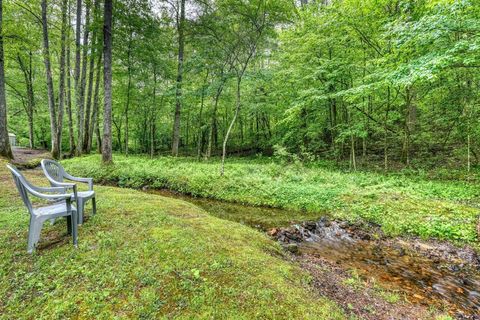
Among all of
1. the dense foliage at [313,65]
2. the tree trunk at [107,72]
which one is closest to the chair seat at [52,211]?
the dense foliage at [313,65]

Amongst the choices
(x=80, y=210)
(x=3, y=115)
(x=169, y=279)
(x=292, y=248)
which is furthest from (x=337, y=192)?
(x=3, y=115)

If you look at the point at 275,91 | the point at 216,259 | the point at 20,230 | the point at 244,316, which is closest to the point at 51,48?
the point at 275,91

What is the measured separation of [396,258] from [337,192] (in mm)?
3126

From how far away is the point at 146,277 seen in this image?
9.05 feet

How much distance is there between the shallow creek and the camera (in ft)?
11.8

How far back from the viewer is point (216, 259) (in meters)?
3.25

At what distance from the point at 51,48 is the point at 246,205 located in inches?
547

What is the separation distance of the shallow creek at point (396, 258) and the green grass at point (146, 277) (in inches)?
58.2

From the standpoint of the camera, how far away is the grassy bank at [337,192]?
5.73 m

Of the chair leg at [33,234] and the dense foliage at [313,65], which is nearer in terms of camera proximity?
the chair leg at [33,234]

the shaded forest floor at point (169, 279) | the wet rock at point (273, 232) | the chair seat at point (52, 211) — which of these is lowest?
the wet rock at point (273, 232)

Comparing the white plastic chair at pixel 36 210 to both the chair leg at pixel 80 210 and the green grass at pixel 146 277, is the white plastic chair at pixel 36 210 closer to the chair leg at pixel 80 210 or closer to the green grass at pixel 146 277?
the green grass at pixel 146 277

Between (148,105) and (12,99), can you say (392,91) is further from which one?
(12,99)

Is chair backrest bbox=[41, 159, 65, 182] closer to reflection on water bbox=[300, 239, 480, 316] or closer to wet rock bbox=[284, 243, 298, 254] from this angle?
wet rock bbox=[284, 243, 298, 254]
